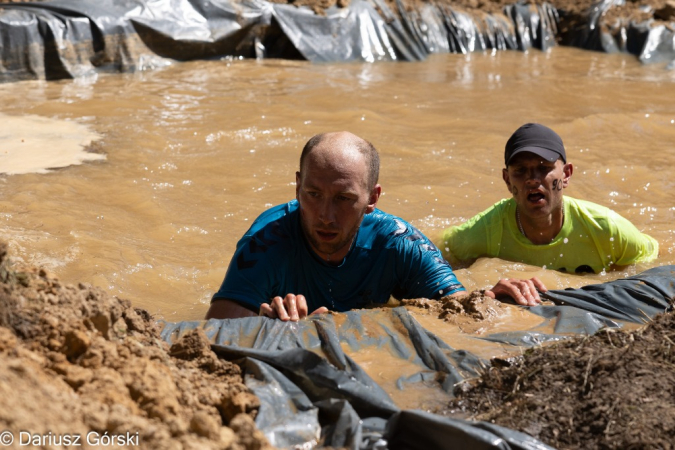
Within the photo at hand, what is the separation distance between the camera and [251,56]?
1204 cm

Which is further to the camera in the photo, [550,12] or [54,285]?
[550,12]

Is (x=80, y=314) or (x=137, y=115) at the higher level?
(x=80, y=314)

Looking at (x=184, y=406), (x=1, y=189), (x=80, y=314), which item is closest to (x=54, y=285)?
(x=80, y=314)

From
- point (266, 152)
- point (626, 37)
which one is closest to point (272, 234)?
point (266, 152)

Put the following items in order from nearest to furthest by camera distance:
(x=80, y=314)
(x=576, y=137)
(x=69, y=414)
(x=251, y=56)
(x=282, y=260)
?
(x=69, y=414), (x=80, y=314), (x=282, y=260), (x=576, y=137), (x=251, y=56)

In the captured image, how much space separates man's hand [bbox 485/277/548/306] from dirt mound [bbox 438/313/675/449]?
80 centimetres

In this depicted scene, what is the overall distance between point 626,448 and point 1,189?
5.34 m

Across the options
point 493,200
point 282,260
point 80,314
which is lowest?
point 493,200

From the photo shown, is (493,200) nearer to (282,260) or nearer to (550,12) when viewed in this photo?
(282,260)

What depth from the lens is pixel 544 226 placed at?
5055mm

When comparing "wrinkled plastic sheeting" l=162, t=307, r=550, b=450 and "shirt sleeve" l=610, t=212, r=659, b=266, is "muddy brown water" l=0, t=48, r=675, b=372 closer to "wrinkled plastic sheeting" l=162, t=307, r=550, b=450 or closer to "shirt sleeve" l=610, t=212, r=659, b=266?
"shirt sleeve" l=610, t=212, r=659, b=266

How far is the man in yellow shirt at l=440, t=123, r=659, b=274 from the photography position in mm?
4840

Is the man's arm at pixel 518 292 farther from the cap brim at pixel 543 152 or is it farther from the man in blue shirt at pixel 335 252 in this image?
the cap brim at pixel 543 152

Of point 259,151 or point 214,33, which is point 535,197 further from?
point 214,33
